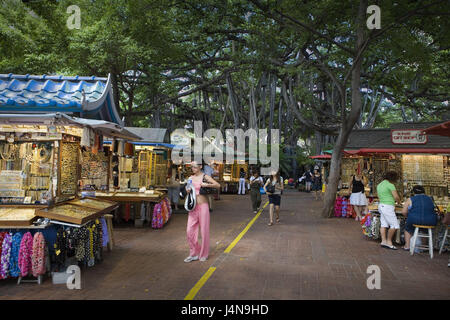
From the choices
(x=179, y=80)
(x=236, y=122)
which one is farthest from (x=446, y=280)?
(x=179, y=80)

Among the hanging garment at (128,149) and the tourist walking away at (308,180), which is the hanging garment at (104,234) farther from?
the tourist walking away at (308,180)

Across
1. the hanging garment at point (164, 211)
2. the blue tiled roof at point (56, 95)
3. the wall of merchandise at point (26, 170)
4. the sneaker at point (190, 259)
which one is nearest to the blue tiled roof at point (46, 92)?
the blue tiled roof at point (56, 95)

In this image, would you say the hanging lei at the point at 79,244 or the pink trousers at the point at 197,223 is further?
the pink trousers at the point at 197,223

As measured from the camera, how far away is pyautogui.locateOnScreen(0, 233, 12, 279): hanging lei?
4691mm

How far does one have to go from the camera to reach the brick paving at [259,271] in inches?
175

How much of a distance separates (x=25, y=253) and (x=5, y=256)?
0.84 ft

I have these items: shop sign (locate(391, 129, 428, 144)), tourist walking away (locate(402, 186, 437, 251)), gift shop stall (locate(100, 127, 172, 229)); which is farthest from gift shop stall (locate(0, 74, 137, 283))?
shop sign (locate(391, 129, 428, 144))

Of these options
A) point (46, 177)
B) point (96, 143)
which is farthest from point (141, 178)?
point (46, 177)

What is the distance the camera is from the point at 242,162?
Result: 23.2m

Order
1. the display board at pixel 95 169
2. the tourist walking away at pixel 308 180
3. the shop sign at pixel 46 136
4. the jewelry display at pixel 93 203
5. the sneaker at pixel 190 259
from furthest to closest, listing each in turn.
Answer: the tourist walking away at pixel 308 180 → the display board at pixel 95 169 → the jewelry display at pixel 93 203 → the sneaker at pixel 190 259 → the shop sign at pixel 46 136

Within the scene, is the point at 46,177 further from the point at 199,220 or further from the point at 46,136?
the point at 199,220

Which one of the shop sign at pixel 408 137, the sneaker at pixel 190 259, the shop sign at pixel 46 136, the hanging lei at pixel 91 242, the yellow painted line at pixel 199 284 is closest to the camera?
the yellow painted line at pixel 199 284

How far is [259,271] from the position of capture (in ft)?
17.7

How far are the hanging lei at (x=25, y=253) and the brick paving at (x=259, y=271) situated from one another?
22 centimetres
